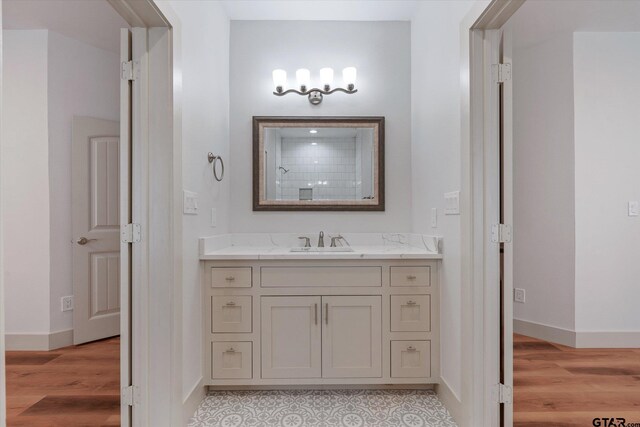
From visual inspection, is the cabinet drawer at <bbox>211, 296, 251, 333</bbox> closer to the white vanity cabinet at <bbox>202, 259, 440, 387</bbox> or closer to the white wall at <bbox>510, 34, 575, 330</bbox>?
the white vanity cabinet at <bbox>202, 259, 440, 387</bbox>

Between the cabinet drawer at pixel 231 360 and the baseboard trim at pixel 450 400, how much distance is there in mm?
1142

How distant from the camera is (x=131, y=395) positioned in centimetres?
175

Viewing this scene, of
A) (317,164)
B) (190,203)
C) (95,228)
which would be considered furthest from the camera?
(95,228)

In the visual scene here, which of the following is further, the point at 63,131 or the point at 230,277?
the point at 63,131

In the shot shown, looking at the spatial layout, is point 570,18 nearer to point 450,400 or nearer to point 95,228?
point 450,400

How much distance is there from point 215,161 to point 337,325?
1.33 metres

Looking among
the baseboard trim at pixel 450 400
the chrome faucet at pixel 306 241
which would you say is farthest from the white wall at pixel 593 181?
the chrome faucet at pixel 306 241

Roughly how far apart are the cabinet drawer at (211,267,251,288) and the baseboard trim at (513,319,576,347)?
251 cm

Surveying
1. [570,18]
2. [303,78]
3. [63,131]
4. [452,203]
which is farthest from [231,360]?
[570,18]

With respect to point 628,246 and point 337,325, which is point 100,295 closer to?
point 337,325

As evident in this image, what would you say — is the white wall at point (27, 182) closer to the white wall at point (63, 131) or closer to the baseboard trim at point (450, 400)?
the white wall at point (63, 131)

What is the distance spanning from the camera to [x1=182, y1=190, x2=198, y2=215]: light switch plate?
1.94 metres

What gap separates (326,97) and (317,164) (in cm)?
54

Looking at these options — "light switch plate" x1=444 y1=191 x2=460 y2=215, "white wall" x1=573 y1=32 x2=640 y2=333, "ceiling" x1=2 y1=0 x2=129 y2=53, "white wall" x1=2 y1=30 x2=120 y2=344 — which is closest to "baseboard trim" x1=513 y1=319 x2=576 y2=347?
"white wall" x1=573 y1=32 x2=640 y2=333
